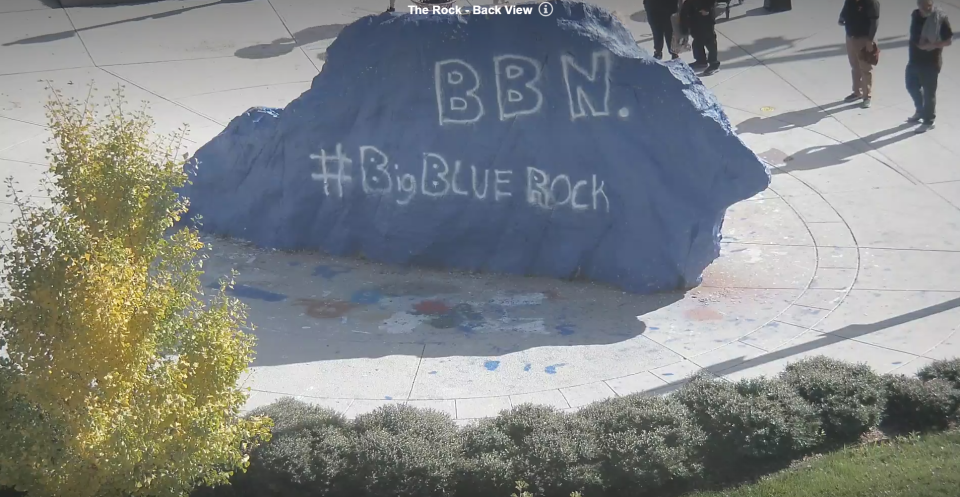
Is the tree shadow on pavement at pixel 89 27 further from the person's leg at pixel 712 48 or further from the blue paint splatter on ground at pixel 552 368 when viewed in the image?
the blue paint splatter on ground at pixel 552 368

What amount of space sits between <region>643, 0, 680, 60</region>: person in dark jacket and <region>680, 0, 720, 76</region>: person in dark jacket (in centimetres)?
18

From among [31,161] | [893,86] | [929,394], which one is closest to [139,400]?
[929,394]

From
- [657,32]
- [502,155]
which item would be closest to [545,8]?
[502,155]

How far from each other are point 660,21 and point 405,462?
365 inches

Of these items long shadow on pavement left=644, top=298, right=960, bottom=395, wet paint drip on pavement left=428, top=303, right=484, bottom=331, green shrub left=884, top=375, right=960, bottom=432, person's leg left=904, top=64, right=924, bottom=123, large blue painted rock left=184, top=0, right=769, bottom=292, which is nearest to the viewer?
green shrub left=884, top=375, right=960, bottom=432

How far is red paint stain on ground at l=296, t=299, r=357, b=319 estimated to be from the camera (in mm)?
8680

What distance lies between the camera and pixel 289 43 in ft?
48.7

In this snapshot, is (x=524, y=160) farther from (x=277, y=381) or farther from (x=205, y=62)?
(x=205, y=62)

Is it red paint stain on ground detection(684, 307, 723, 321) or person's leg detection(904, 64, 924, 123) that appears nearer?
red paint stain on ground detection(684, 307, 723, 321)

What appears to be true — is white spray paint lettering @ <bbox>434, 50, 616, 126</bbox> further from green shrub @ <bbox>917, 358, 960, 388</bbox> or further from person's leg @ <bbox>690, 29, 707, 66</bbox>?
person's leg @ <bbox>690, 29, 707, 66</bbox>

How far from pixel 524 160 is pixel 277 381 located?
9.22 feet

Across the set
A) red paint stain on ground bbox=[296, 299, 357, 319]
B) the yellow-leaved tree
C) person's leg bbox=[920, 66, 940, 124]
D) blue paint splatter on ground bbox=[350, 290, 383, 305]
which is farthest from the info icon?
person's leg bbox=[920, 66, 940, 124]

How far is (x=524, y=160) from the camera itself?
29.9 feet

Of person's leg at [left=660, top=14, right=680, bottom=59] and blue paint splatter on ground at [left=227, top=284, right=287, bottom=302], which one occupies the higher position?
person's leg at [left=660, top=14, right=680, bottom=59]
